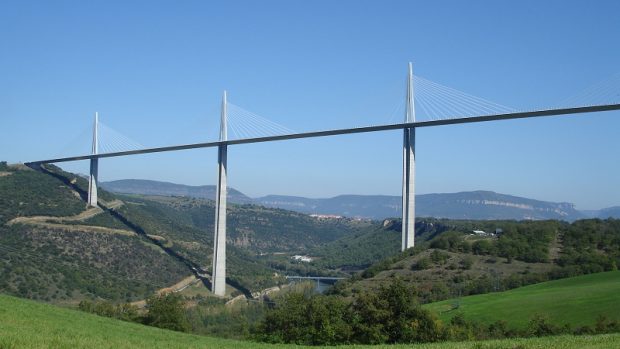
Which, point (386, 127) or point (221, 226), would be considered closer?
point (386, 127)

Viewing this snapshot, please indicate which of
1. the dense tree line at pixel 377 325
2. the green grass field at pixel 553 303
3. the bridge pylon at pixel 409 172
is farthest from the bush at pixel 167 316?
the bridge pylon at pixel 409 172

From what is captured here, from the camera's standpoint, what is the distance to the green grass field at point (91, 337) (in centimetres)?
1213

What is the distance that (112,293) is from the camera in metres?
43.7

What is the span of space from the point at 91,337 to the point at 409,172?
81.0 ft

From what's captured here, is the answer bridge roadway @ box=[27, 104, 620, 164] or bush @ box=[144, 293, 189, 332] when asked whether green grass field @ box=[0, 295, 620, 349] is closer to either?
bush @ box=[144, 293, 189, 332]

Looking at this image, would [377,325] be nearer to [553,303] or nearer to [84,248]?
[553,303]

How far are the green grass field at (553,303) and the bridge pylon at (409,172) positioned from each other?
4243 millimetres

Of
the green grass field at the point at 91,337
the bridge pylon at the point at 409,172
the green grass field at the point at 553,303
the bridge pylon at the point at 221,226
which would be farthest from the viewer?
the bridge pylon at the point at 221,226

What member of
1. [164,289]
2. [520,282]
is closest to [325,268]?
[164,289]

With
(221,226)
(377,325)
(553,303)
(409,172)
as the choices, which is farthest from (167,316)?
(221,226)

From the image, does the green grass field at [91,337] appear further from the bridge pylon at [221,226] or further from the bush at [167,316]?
the bridge pylon at [221,226]

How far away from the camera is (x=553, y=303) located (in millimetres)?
29609

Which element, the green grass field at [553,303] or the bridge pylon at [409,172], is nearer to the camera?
the green grass field at [553,303]

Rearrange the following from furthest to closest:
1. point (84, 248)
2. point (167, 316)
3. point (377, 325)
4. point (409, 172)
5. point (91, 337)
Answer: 1. point (84, 248)
2. point (409, 172)
3. point (167, 316)
4. point (377, 325)
5. point (91, 337)
